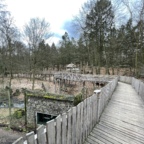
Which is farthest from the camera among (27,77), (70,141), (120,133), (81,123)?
(27,77)

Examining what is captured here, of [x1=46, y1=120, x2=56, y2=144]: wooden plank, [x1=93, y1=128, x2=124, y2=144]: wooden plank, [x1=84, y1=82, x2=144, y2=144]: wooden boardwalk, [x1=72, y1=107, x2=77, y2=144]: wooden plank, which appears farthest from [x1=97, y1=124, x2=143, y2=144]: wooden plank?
[x1=46, y1=120, x2=56, y2=144]: wooden plank

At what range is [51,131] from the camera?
242 centimetres

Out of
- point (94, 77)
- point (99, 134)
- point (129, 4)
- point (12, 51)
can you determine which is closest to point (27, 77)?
point (12, 51)

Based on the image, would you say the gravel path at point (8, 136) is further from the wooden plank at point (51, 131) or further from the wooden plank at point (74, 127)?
the wooden plank at point (51, 131)

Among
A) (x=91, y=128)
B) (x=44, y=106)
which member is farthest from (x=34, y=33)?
(x=91, y=128)

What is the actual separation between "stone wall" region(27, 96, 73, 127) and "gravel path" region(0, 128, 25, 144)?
1.09 metres

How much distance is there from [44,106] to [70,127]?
7.45 metres

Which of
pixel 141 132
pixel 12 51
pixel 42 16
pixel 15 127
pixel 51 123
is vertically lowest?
pixel 15 127

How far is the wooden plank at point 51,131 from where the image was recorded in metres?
2.34

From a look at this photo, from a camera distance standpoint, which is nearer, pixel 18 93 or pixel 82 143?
pixel 82 143

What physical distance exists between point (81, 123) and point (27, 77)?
3260cm

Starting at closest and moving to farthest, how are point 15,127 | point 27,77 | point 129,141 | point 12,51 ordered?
point 129,141 < point 15,127 < point 12,51 < point 27,77

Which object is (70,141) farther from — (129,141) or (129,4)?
(129,4)

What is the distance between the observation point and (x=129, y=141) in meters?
3.97
